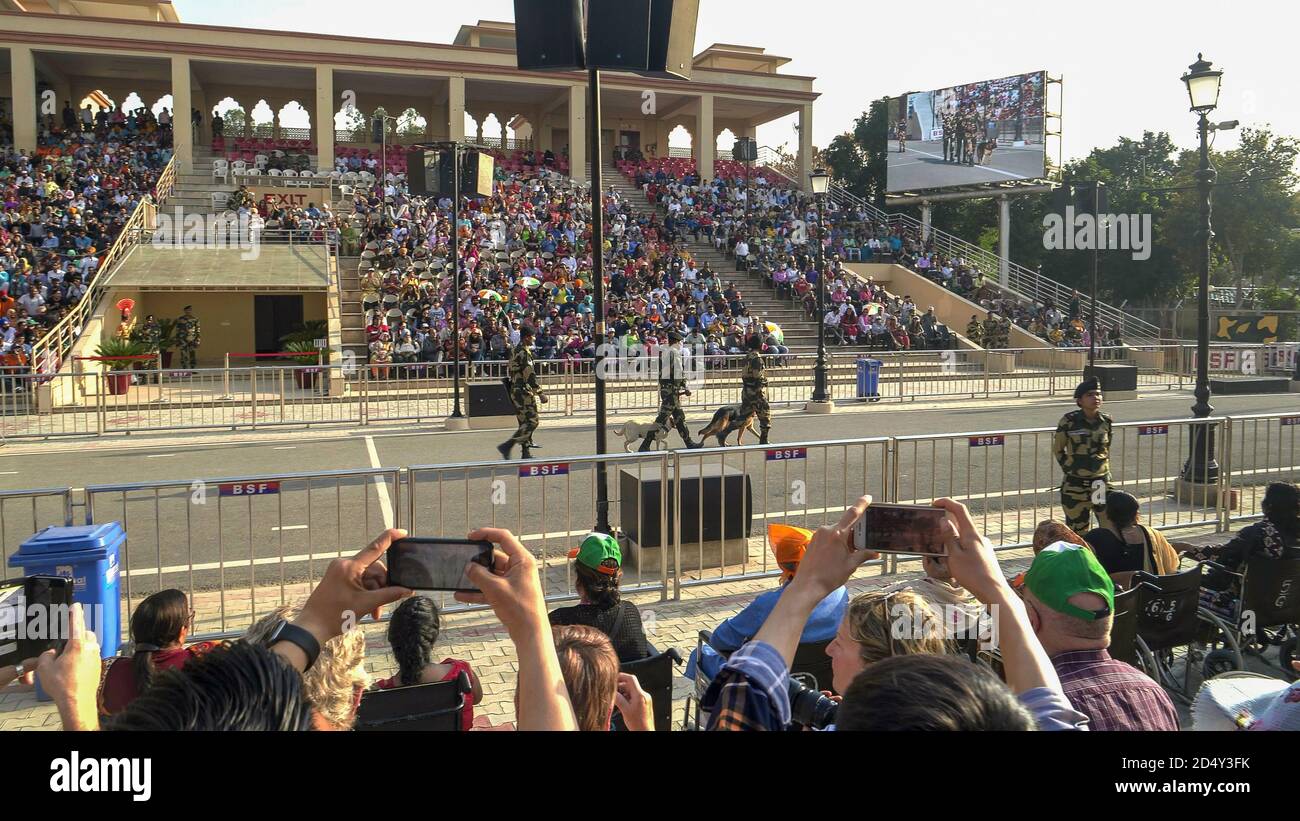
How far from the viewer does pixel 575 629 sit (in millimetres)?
2975

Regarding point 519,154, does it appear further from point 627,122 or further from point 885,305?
point 885,305

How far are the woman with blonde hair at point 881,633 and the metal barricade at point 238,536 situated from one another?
14.8 ft

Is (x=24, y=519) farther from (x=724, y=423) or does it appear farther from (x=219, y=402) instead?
(x=724, y=423)

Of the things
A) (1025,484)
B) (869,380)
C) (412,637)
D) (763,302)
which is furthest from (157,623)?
(763,302)

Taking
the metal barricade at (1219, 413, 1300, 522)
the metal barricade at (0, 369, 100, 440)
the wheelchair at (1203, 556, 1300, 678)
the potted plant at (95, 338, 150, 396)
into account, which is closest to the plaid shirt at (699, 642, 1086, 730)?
the wheelchair at (1203, 556, 1300, 678)

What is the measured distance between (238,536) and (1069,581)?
345 inches

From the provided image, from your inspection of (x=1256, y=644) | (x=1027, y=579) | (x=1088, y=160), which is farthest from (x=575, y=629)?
A: (x=1088, y=160)

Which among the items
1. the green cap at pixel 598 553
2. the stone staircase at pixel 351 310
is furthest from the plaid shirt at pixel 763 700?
the stone staircase at pixel 351 310

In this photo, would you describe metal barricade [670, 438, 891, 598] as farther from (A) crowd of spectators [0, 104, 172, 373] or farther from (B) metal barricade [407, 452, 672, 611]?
(A) crowd of spectators [0, 104, 172, 373]

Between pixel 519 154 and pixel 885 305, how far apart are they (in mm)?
19034

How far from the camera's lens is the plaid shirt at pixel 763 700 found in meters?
1.99

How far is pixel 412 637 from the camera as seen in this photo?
3916 millimetres

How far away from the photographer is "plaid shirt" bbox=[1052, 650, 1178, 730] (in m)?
2.81

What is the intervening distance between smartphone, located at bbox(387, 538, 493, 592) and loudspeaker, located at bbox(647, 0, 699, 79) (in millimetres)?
5829
